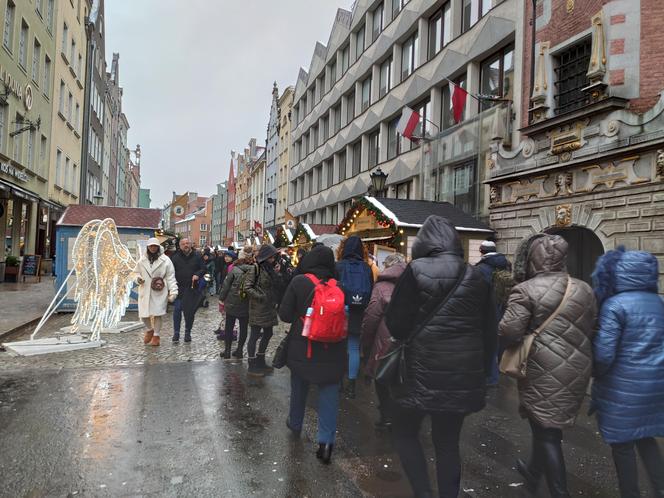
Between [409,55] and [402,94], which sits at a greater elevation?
[409,55]

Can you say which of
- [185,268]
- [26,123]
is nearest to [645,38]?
[185,268]

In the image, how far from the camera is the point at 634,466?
3.08m

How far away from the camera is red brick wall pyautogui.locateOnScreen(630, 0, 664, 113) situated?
898 centimetres

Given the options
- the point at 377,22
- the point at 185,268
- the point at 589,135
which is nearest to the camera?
the point at 185,268

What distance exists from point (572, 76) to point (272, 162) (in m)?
43.7

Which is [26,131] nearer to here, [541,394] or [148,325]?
[148,325]

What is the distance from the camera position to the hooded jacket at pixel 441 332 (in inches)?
114

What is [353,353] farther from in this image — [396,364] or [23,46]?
[23,46]

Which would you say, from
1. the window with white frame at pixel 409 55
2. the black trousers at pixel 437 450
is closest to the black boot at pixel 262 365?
the black trousers at pixel 437 450

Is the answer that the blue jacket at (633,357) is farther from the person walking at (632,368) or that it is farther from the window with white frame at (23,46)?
the window with white frame at (23,46)

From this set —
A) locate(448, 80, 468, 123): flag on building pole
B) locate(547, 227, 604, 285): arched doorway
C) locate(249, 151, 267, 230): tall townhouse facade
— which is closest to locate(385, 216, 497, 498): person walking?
locate(547, 227, 604, 285): arched doorway

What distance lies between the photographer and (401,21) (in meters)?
21.3

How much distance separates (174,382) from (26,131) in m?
19.2

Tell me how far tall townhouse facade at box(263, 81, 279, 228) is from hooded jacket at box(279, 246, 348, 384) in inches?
1777
